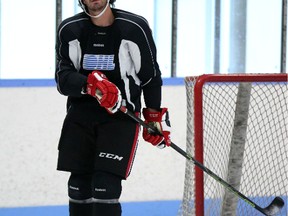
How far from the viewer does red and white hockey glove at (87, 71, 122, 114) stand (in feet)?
7.86

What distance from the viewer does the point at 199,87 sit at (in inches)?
107

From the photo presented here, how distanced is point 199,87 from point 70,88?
50 centimetres

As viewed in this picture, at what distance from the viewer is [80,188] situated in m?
2.59

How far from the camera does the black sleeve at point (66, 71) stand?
2488mm

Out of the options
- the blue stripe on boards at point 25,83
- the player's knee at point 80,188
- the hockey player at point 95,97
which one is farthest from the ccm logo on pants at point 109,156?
the blue stripe on boards at point 25,83

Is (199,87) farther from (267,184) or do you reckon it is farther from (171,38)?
(171,38)

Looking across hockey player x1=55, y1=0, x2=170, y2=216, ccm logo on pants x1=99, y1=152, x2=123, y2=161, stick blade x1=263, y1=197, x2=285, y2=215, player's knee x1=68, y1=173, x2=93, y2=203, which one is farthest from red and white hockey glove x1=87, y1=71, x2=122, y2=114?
stick blade x1=263, y1=197, x2=285, y2=215

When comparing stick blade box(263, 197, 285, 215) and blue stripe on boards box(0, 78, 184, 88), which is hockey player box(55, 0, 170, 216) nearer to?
stick blade box(263, 197, 285, 215)

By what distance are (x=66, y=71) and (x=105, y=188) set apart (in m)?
0.42

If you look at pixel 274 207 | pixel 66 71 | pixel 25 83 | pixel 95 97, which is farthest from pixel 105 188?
pixel 25 83

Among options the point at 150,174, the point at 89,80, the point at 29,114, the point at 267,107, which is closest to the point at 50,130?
the point at 29,114

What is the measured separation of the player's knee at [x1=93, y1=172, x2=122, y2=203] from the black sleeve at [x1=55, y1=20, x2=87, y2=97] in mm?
289

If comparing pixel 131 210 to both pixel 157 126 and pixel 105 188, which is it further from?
pixel 105 188

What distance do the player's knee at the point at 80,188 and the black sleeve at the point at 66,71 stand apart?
0.98ft
